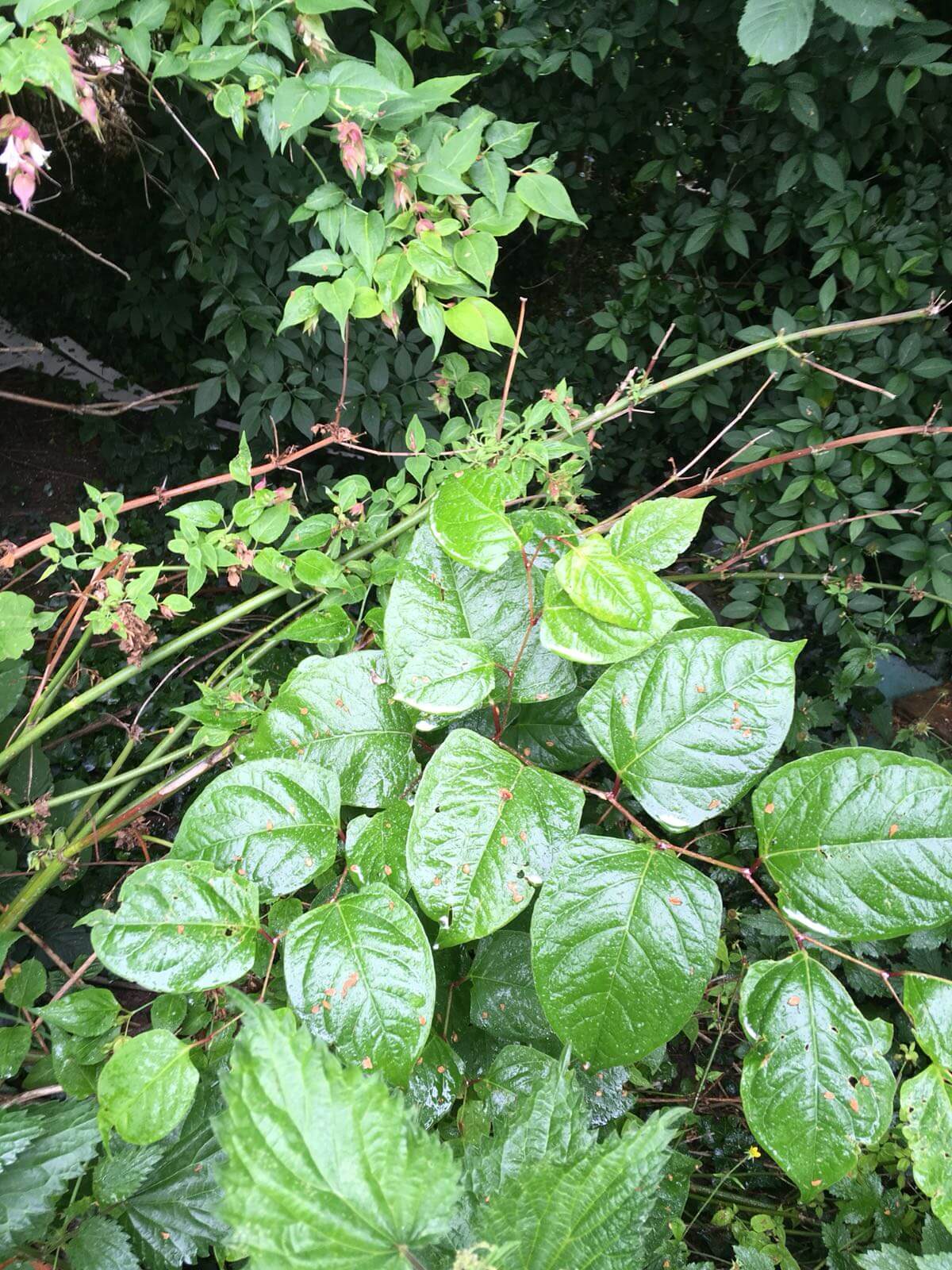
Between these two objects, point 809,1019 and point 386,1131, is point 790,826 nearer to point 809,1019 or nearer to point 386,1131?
point 809,1019

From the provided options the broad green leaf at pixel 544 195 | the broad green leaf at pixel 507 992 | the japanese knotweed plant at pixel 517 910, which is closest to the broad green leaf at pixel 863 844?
the japanese knotweed plant at pixel 517 910

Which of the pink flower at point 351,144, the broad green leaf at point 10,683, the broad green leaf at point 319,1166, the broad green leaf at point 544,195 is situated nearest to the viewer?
the broad green leaf at point 319,1166

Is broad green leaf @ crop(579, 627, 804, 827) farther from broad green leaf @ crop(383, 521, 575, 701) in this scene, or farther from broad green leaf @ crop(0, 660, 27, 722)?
broad green leaf @ crop(0, 660, 27, 722)

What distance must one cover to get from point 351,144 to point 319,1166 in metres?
0.88

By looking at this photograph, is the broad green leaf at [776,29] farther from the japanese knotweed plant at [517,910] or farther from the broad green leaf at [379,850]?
the broad green leaf at [379,850]

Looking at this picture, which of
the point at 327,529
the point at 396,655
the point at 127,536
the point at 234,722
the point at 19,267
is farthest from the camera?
the point at 19,267

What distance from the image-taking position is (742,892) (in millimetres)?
1636

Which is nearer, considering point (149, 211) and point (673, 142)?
point (673, 142)

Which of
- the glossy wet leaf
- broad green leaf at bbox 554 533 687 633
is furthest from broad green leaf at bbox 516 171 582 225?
broad green leaf at bbox 554 533 687 633

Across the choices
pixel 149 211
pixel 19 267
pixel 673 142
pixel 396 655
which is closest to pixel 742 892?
pixel 396 655

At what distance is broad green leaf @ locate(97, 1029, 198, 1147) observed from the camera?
629mm

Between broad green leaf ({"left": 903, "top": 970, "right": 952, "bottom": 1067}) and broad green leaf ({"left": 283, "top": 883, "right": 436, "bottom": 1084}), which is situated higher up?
broad green leaf ({"left": 283, "top": 883, "right": 436, "bottom": 1084})

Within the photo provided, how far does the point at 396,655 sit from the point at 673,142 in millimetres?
1772

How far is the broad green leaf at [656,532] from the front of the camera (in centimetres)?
71
